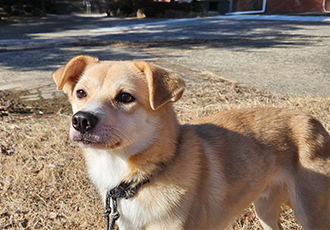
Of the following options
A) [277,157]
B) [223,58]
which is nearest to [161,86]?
[277,157]

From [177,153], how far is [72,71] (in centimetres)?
110

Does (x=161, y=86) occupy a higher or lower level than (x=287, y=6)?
higher

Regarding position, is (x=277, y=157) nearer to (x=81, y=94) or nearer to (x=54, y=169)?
(x=81, y=94)

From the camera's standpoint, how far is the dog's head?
6.92ft

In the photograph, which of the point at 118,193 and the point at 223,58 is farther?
the point at 223,58

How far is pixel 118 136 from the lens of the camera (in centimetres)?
218

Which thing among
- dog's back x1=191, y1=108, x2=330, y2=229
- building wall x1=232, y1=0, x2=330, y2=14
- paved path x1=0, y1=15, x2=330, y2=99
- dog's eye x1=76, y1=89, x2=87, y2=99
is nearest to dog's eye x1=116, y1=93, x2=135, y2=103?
dog's eye x1=76, y1=89, x2=87, y2=99

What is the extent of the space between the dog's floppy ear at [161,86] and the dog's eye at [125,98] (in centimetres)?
16

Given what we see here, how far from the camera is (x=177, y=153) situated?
7.82ft

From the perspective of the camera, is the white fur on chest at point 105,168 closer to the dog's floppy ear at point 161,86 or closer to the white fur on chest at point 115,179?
the white fur on chest at point 115,179

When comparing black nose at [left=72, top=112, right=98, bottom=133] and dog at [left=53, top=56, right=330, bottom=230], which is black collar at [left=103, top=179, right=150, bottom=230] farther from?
black nose at [left=72, top=112, right=98, bottom=133]

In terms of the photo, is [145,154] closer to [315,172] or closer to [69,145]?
[315,172]

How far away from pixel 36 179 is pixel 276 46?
8.75m

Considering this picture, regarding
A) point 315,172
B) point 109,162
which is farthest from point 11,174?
point 315,172
